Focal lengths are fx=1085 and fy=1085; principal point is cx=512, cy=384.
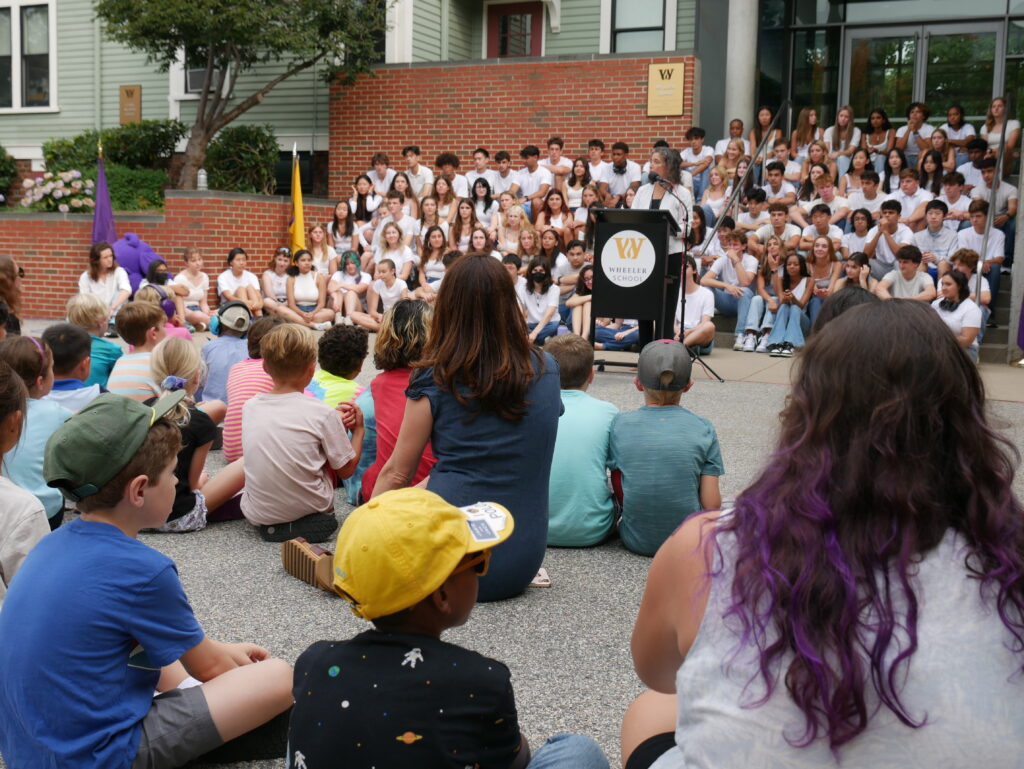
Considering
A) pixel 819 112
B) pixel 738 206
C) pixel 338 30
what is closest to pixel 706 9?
pixel 819 112

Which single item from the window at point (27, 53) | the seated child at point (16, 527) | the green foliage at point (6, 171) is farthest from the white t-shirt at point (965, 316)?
the window at point (27, 53)

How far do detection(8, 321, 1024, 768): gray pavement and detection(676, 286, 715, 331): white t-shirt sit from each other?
669 centimetres

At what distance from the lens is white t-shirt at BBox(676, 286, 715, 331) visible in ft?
38.7

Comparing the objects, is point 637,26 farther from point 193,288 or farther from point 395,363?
point 395,363

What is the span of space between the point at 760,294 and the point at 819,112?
6611 millimetres

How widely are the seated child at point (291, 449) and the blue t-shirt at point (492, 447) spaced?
106 centimetres

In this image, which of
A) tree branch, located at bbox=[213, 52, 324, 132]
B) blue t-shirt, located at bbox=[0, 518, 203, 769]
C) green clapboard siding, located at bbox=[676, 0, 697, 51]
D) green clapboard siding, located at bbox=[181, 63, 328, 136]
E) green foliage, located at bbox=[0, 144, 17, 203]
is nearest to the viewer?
blue t-shirt, located at bbox=[0, 518, 203, 769]

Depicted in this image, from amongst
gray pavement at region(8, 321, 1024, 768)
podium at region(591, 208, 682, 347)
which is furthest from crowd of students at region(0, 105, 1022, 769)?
podium at region(591, 208, 682, 347)

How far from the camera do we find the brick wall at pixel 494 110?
1769 centimetres

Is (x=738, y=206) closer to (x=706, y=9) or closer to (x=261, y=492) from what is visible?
(x=706, y=9)

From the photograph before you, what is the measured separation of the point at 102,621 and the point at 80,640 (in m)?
0.06

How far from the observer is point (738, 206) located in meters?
15.4

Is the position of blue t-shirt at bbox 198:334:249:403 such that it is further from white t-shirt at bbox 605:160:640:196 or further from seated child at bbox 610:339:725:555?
white t-shirt at bbox 605:160:640:196

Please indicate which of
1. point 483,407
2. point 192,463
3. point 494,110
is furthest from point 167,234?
point 483,407
